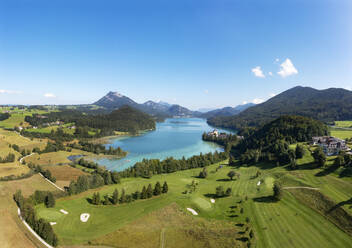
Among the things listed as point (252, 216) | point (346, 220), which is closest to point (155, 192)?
point (252, 216)

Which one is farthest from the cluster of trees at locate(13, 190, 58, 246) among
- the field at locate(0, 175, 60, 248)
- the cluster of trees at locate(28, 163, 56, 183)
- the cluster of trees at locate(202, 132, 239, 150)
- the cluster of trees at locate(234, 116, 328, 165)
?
the cluster of trees at locate(202, 132, 239, 150)

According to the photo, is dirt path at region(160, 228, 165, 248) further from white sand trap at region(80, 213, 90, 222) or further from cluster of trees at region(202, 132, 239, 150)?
cluster of trees at region(202, 132, 239, 150)

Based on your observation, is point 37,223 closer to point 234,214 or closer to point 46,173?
point 46,173

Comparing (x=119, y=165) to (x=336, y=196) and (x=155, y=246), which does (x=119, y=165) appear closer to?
(x=155, y=246)

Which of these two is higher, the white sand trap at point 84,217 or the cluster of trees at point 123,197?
the cluster of trees at point 123,197

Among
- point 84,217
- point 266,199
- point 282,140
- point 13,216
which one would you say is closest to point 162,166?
point 84,217

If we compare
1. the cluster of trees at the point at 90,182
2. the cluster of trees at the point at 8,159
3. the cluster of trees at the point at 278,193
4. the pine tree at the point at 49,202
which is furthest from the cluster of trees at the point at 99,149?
the cluster of trees at the point at 278,193

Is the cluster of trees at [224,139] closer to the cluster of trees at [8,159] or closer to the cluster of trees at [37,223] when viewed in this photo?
the cluster of trees at [37,223]
